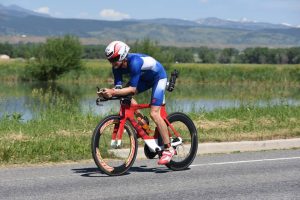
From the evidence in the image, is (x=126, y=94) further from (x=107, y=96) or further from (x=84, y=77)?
(x=84, y=77)

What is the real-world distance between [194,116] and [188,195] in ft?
29.5

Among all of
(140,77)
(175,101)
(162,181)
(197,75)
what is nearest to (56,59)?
(197,75)

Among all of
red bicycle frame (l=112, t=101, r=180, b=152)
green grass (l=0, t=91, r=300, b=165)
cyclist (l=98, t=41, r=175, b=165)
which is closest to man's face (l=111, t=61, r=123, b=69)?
cyclist (l=98, t=41, r=175, b=165)

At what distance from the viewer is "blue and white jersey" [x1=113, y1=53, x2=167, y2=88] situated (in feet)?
27.3

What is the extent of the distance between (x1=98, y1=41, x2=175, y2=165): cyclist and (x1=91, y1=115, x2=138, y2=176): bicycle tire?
16.1 inches

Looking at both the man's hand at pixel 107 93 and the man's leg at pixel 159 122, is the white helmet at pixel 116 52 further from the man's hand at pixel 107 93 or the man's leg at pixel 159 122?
→ the man's leg at pixel 159 122

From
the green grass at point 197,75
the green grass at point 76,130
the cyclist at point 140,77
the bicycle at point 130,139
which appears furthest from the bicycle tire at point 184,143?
the green grass at point 197,75

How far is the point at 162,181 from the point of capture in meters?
8.08

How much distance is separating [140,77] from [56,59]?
6525 centimetres

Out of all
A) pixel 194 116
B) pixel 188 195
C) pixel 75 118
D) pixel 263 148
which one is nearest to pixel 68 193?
pixel 188 195

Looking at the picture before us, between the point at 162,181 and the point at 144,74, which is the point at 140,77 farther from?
the point at 162,181

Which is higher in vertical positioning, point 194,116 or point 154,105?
point 154,105

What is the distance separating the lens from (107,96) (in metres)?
8.27

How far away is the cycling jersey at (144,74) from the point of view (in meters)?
8.34
